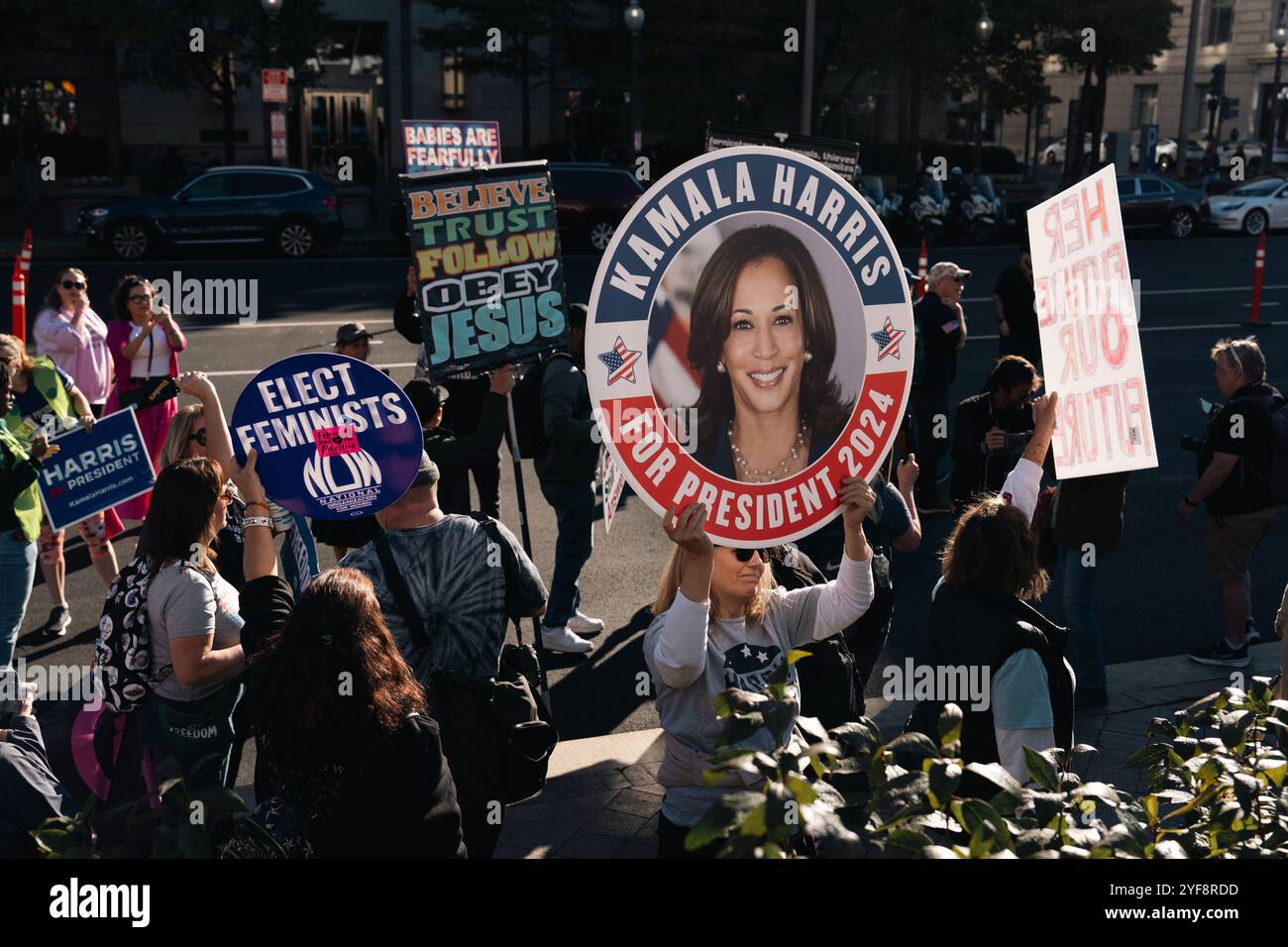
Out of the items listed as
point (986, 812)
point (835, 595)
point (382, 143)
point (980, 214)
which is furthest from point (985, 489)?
point (382, 143)

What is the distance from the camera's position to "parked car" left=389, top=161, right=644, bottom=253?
25.3 meters

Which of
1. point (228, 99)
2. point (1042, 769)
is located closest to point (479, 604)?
point (1042, 769)

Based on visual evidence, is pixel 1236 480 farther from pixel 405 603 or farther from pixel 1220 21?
pixel 1220 21

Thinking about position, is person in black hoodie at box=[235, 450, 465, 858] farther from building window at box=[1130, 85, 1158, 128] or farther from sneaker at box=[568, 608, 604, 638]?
building window at box=[1130, 85, 1158, 128]

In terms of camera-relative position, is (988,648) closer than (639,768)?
Yes

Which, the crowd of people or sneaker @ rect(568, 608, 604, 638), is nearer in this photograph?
the crowd of people

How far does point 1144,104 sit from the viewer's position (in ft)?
202

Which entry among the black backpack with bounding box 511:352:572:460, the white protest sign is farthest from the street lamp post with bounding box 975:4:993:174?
the white protest sign

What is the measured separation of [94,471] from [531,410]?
226 cm

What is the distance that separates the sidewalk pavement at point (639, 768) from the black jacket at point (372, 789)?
2.13 meters

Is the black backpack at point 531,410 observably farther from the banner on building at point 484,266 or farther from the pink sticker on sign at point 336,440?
the pink sticker on sign at point 336,440

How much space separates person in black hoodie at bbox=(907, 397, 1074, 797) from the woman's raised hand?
39.5 inches

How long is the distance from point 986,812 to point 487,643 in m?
2.14

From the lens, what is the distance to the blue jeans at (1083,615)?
668 centimetres
